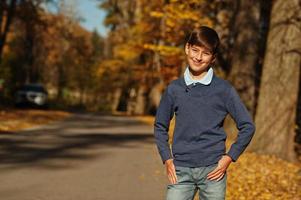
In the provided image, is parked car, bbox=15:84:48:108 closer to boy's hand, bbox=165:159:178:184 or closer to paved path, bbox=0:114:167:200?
paved path, bbox=0:114:167:200

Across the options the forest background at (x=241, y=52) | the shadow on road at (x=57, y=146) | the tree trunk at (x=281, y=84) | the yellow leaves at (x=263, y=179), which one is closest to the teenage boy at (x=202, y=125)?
the forest background at (x=241, y=52)

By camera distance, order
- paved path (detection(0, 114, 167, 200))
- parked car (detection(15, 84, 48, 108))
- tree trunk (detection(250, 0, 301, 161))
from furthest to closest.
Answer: parked car (detection(15, 84, 48, 108)) < tree trunk (detection(250, 0, 301, 161)) < paved path (detection(0, 114, 167, 200))

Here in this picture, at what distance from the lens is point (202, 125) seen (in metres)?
4.19

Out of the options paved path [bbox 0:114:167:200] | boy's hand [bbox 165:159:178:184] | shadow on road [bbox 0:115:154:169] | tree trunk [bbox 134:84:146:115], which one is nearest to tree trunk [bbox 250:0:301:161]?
paved path [bbox 0:114:167:200]

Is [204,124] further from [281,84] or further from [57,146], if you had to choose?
[57,146]

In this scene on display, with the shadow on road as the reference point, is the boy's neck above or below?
above

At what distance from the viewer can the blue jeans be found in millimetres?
4211

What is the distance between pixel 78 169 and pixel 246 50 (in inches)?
355

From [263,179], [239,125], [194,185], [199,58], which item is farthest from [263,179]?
[199,58]

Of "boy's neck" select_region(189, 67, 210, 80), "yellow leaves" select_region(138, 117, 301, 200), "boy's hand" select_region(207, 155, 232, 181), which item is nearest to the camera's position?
"boy's hand" select_region(207, 155, 232, 181)

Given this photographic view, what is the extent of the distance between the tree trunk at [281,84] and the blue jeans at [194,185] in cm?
1028

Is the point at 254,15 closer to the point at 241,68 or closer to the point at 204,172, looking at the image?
the point at 241,68

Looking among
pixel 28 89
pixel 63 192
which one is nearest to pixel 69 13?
pixel 28 89

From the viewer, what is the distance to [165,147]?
4223 millimetres
